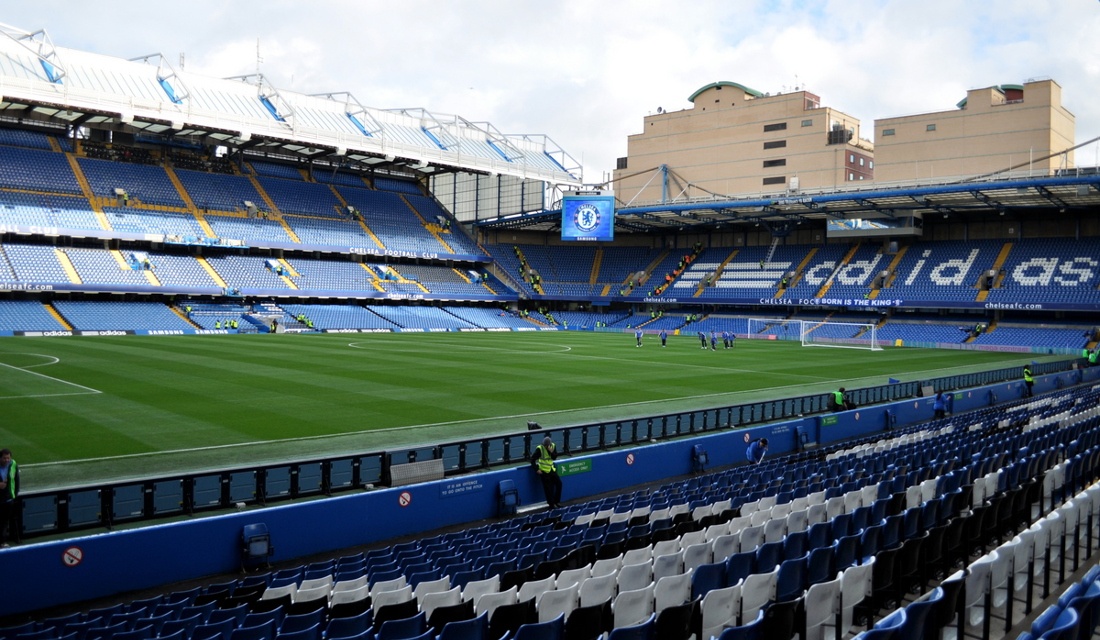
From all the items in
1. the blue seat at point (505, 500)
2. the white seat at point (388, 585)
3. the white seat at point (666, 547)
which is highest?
the white seat at point (666, 547)

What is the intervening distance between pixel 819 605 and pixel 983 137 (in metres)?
70.5

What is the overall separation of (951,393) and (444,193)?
7150 cm

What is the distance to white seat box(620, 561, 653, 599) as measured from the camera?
7695 mm

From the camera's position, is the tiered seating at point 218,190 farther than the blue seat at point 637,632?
Yes

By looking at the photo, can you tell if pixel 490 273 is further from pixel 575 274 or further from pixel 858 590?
pixel 858 590

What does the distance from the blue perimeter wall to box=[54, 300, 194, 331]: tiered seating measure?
161ft

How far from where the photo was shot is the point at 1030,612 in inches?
301

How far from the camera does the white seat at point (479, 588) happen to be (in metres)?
7.68

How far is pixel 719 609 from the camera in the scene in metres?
6.63

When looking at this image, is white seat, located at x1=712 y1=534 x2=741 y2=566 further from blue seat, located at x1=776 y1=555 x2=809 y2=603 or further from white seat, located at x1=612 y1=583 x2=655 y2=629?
white seat, located at x1=612 y1=583 x2=655 y2=629

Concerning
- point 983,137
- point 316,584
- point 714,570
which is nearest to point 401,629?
point 316,584

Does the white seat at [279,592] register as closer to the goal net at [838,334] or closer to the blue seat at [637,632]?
the blue seat at [637,632]

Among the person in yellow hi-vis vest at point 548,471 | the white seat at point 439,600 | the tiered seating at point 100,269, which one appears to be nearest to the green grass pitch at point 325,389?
the person in yellow hi-vis vest at point 548,471

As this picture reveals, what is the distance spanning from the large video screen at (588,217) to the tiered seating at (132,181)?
114 feet
